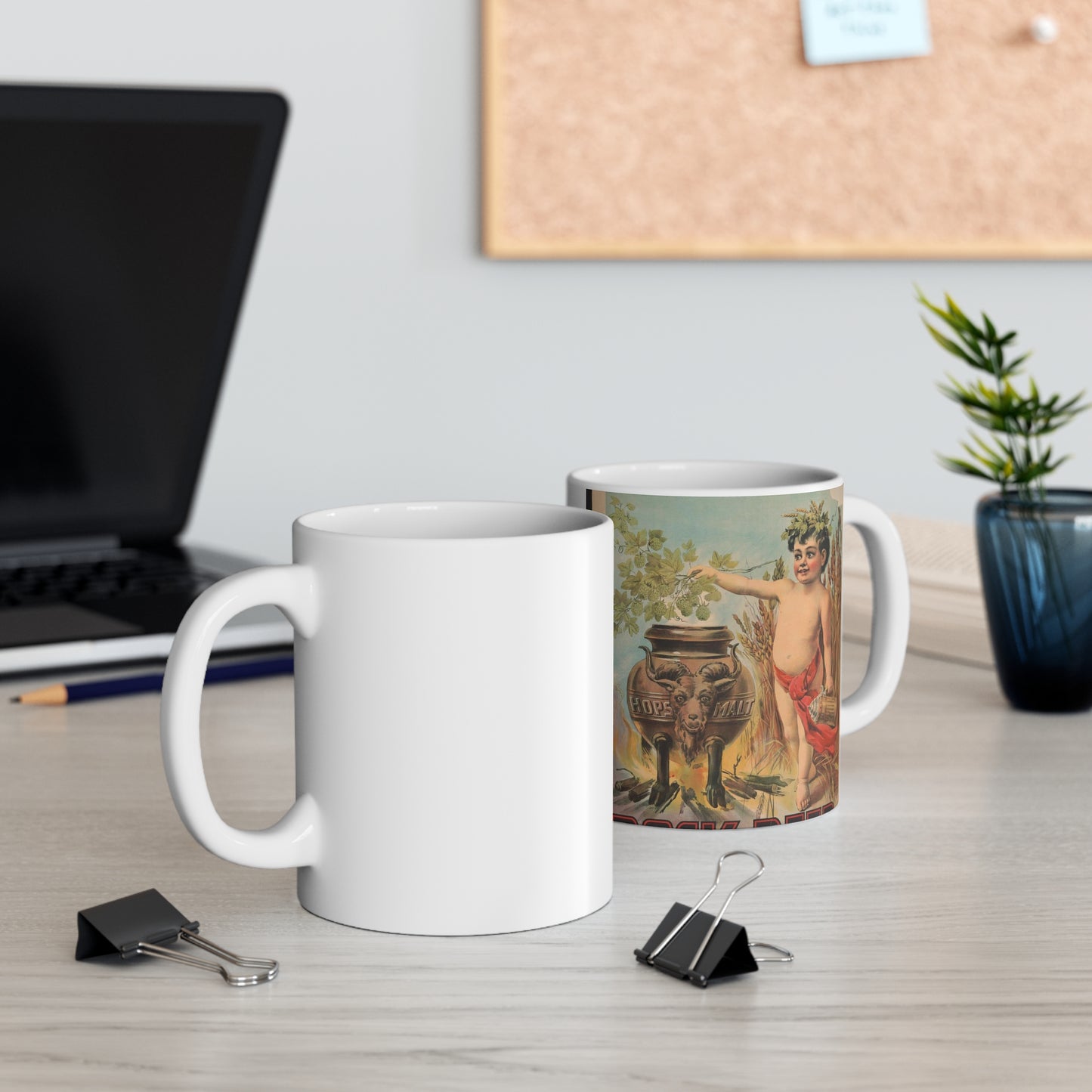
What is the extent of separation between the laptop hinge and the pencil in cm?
31

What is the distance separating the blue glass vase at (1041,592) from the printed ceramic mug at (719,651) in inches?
7.8

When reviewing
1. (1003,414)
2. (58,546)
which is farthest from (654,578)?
(58,546)

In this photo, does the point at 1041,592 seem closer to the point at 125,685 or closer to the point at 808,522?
the point at 808,522

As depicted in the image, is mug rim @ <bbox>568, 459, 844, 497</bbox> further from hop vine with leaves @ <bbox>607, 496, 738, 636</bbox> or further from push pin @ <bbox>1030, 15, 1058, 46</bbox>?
push pin @ <bbox>1030, 15, 1058, 46</bbox>

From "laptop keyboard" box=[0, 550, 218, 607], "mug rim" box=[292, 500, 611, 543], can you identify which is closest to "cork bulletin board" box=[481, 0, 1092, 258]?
"laptop keyboard" box=[0, 550, 218, 607]

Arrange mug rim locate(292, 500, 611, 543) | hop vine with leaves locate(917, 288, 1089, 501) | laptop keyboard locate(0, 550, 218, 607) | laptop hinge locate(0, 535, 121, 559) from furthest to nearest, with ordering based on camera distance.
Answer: laptop hinge locate(0, 535, 121, 559)
laptop keyboard locate(0, 550, 218, 607)
hop vine with leaves locate(917, 288, 1089, 501)
mug rim locate(292, 500, 611, 543)

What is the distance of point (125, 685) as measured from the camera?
0.68 meters

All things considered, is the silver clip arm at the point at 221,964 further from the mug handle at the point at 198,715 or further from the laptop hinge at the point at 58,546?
the laptop hinge at the point at 58,546

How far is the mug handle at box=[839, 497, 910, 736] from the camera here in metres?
0.54

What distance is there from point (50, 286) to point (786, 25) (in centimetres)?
90

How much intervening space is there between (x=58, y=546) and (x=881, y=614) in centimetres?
69

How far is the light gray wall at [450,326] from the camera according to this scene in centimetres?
148

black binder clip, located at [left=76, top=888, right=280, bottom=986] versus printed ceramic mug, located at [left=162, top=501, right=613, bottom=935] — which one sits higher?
printed ceramic mug, located at [left=162, top=501, right=613, bottom=935]

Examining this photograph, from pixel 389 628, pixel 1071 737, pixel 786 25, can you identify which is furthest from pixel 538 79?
pixel 389 628
